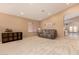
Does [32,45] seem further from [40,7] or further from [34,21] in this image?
[40,7]

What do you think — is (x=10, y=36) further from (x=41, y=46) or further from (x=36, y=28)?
(x=41, y=46)

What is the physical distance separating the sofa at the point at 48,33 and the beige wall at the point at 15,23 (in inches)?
10.2

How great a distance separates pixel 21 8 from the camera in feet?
9.46

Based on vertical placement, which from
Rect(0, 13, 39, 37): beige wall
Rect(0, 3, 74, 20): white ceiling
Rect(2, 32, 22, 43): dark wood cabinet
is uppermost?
Rect(0, 3, 74, 20): white ceiling

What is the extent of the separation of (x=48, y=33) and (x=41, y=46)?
0.46 meters

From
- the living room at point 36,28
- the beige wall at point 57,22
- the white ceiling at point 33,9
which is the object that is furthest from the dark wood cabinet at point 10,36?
the beige wall at point 57,22

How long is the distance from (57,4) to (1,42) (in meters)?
2.06

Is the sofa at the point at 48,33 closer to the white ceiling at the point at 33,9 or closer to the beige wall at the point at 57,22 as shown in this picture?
the beige wall at the point at 57,22

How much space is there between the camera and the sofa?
9.95ft

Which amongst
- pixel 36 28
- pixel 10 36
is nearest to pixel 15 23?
pixel 10 36

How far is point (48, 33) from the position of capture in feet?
10.0

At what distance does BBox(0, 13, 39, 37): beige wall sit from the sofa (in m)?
0.26

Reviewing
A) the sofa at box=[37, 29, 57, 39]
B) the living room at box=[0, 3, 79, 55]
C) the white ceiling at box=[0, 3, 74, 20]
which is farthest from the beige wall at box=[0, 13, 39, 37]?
the sofa at box=[37, 29, 57, 39]

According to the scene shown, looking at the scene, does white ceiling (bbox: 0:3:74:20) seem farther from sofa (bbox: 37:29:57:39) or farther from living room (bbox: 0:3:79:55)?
sofa (bbox: 37:29:57:39)
